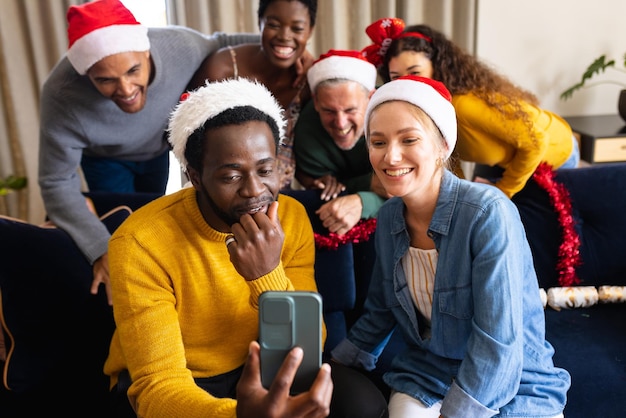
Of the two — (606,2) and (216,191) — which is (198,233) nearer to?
(216,191)

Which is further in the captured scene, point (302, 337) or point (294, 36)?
point (294, 36)

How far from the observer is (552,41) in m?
3.58

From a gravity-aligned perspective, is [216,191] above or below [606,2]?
below

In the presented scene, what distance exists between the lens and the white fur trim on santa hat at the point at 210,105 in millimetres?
1224

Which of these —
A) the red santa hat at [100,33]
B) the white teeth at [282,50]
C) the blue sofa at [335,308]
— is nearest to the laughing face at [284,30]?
the white teeth at [282,50]

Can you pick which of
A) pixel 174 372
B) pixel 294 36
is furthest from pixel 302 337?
pixel 294 36

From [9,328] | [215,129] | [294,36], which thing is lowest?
[9,328]

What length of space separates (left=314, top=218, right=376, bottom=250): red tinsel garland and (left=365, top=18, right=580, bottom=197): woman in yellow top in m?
0.40

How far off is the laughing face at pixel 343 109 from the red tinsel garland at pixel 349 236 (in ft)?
0.88

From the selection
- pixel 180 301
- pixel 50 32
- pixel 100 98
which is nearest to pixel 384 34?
pixel 100 98

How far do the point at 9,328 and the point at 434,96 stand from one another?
1.29 m

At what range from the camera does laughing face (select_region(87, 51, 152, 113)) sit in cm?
178

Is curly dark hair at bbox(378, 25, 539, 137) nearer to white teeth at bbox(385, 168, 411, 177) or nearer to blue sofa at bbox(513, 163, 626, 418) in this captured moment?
blue sofa at bbox(513, 163, 626, 418)

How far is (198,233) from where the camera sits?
4.31 ft
